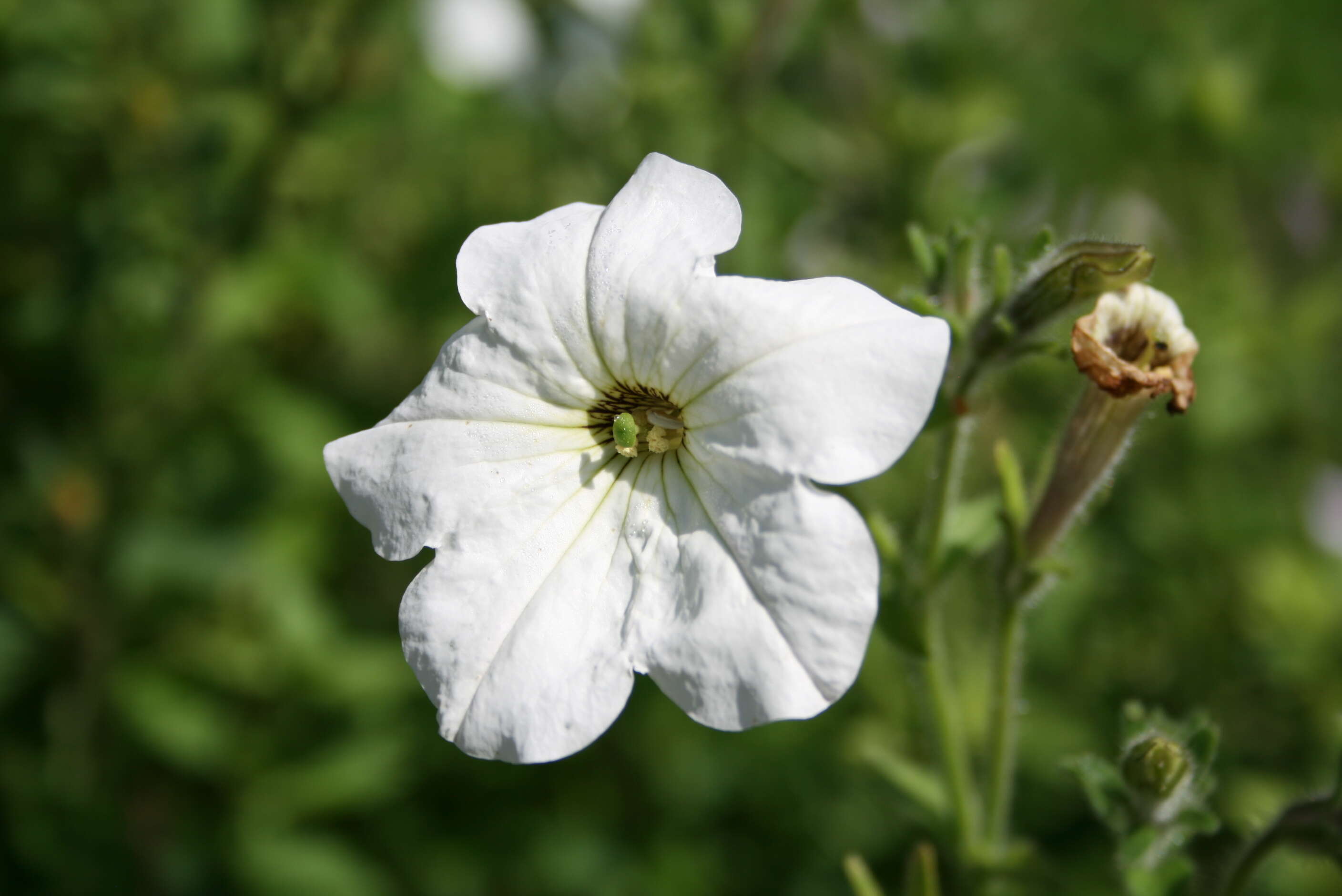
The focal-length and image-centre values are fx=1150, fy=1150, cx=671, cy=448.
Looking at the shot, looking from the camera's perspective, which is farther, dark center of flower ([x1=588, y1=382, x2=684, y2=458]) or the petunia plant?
dark center of flower ([x1=588, y1=382, x2=684, y2=458])

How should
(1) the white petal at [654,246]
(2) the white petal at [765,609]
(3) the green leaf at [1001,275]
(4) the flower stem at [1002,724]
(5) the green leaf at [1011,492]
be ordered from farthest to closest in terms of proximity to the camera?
(4) the flower stem at [1002,724]
(5) the green leaf at [1011,492]
(3) the green leaf at [1001,275]
(1) the white petal at [654,246]
(2) the white petal at [765,609]

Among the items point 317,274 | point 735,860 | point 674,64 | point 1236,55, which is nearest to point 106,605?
point 317,274

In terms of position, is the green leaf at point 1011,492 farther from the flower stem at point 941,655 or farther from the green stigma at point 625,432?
the green stigma at point 625,432

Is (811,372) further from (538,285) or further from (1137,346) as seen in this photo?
(1137,346)

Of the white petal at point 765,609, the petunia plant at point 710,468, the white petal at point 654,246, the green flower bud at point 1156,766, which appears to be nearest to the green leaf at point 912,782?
the petunia plant at point 710,468

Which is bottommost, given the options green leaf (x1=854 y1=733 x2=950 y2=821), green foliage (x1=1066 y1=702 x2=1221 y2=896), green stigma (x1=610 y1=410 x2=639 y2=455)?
green foliage (x1=1066 y1=702 x2=1221 y2=896)

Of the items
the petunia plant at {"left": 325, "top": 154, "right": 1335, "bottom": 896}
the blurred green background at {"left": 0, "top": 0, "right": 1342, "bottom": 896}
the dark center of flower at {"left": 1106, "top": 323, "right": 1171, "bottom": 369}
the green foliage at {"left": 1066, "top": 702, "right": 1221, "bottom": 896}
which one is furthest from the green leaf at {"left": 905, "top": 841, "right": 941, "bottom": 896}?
the blurred green background at {"left": 0, "top": 0, "right": 1342, "bottom": 896}

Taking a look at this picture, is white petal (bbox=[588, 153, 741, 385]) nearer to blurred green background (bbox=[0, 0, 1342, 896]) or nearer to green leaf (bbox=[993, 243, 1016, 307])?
green leaf (bbox=[993, 243, 1016, 307])
